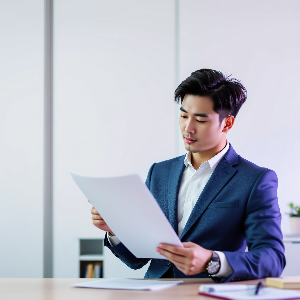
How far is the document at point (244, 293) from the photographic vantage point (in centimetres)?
97

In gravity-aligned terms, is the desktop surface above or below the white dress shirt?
below

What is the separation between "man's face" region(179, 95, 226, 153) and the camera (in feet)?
5.20

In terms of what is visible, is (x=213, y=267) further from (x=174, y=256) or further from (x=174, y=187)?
(x=174, y=187)

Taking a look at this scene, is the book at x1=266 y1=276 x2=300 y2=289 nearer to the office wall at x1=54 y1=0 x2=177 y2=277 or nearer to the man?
the man

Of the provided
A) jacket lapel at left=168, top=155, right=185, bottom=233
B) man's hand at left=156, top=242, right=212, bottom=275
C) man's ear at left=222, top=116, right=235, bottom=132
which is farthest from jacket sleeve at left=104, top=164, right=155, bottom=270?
man's ear at left=222, top=116, right=235, bottom=132

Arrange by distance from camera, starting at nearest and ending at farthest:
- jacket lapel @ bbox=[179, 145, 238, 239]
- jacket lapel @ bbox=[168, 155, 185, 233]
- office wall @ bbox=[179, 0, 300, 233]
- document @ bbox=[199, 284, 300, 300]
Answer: document @ bbox=[199, 284, 300, 300], jacket lapel @ bbox=[179, 145, 238, 239], jacket lapel @ bbox=[168, 155, 185, 233], office wall @ bbox=[179, 0, 300, 233]

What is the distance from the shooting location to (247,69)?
11.0 ft

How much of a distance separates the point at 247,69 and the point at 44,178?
2012 mm

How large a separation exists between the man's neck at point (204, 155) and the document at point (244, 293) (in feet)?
2.37

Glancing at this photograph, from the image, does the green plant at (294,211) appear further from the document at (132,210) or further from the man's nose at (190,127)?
the document at (132,210)

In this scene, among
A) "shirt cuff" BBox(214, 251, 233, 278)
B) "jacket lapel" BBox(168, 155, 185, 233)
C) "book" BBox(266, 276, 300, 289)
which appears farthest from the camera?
"jacket lapel" BBox(168, 155, 185, 233)

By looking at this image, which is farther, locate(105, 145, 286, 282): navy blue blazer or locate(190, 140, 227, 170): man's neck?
locate(190, 140, 227, 170): man's neck

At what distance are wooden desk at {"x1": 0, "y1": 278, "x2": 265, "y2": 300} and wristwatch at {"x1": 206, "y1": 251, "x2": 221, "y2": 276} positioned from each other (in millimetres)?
58

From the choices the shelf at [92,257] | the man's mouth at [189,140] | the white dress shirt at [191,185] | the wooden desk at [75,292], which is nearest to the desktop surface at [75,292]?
the wooden desk at [75,292]
